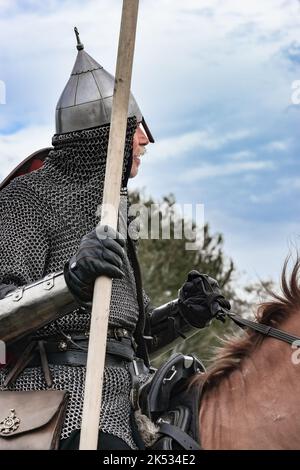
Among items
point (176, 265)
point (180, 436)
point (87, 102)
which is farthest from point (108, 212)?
point (176, 265)

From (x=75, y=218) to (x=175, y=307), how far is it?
0.93 m

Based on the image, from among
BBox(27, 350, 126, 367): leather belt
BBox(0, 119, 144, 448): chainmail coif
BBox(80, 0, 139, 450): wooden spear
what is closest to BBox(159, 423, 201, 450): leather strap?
BBox(0, 119, 144, 448): chainmail coif

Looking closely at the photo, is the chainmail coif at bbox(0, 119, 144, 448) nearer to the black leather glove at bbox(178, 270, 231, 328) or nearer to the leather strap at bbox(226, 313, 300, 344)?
the black leather glove at bbox(178, 270, 231, 328)

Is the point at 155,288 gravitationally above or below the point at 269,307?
above

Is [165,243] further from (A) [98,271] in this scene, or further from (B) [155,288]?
(A) [98,271]

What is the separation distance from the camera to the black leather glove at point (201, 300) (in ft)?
19.9

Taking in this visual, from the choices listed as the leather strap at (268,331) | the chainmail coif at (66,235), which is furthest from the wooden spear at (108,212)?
the leather strap at (268,331)

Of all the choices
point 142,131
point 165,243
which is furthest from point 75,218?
point 165,243

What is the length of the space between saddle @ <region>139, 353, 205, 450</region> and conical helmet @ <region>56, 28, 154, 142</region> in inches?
56.0

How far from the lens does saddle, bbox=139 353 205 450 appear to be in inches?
209

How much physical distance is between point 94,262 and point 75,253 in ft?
1.40

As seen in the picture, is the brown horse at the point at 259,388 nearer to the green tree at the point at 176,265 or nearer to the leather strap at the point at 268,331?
the leather strap at the point at 268,331

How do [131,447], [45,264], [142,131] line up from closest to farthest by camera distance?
[131,447] < [45,264] < [142,131]

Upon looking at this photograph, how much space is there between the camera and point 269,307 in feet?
18.4
